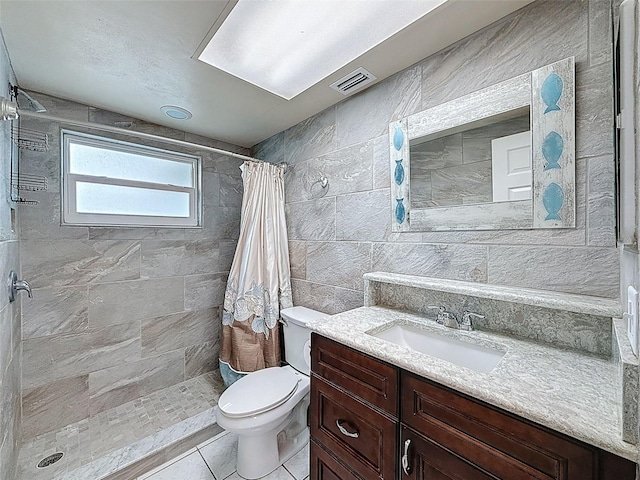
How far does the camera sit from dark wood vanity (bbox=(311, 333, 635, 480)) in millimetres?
642

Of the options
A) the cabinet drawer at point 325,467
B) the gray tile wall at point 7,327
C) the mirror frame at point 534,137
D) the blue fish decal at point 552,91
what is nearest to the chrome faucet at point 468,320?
the mirror frame at point 534,137

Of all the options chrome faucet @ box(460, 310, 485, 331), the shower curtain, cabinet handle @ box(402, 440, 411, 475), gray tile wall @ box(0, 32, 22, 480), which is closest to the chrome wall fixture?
gray tile wall @ box(0, 32, 22, 480)

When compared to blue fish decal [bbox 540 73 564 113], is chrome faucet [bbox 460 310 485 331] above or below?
below

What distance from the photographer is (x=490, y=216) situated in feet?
4.02

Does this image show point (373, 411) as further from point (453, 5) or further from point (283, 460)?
point (453, 5)

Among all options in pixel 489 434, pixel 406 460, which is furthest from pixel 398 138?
pixel 406 460

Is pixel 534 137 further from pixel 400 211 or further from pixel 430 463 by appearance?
pixel 430 463

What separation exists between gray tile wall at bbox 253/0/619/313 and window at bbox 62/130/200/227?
0.93 metres

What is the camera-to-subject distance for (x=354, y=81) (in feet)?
5.25

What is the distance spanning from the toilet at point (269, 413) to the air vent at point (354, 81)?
1.52m

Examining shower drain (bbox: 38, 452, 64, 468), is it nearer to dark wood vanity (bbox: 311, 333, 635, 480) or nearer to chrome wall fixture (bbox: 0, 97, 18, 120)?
dark wood vanity (bbox: 311, 333, 635, 480)

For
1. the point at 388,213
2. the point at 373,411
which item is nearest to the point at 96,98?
the point at 388,213

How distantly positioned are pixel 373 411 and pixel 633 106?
1159mm

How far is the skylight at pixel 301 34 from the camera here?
45.7 inches
